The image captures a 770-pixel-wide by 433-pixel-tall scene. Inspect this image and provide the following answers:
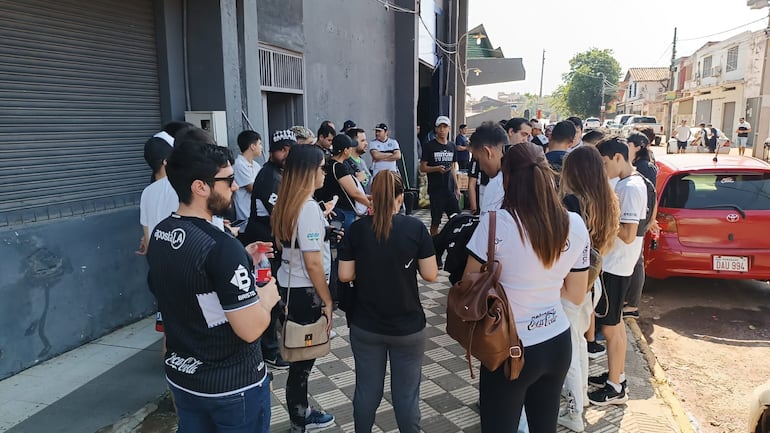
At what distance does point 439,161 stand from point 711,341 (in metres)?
3.87

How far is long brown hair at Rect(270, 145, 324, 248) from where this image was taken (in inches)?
118

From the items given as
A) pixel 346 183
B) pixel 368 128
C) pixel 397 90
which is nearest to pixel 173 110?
pixel 346 183

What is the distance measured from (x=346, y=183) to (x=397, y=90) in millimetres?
8125

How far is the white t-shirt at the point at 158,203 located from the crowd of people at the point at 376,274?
1cm

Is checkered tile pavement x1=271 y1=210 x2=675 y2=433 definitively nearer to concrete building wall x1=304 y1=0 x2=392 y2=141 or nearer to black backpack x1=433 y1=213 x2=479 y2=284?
black backpack x1=433 y1=213 x2=479 y2=284

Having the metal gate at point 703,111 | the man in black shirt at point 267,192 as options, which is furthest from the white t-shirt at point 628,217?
the metal gate at point 703,111

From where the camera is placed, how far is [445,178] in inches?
293

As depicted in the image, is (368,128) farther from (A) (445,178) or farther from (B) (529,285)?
(B) (529,285)

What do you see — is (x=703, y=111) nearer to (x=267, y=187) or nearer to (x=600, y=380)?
(x=600, y=380)

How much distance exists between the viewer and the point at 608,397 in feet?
12.2

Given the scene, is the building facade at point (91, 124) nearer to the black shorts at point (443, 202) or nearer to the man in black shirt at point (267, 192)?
the man in black shirt at point (267, 192)

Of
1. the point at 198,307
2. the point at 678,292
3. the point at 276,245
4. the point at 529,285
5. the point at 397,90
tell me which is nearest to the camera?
the point at 198,307

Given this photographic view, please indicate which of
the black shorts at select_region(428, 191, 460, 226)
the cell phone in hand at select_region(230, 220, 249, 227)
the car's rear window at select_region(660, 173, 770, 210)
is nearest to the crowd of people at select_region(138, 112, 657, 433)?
the cell phone in hand at select_region(230, 220, 249, 227)

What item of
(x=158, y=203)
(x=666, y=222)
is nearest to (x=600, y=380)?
(x=666, y=222)
